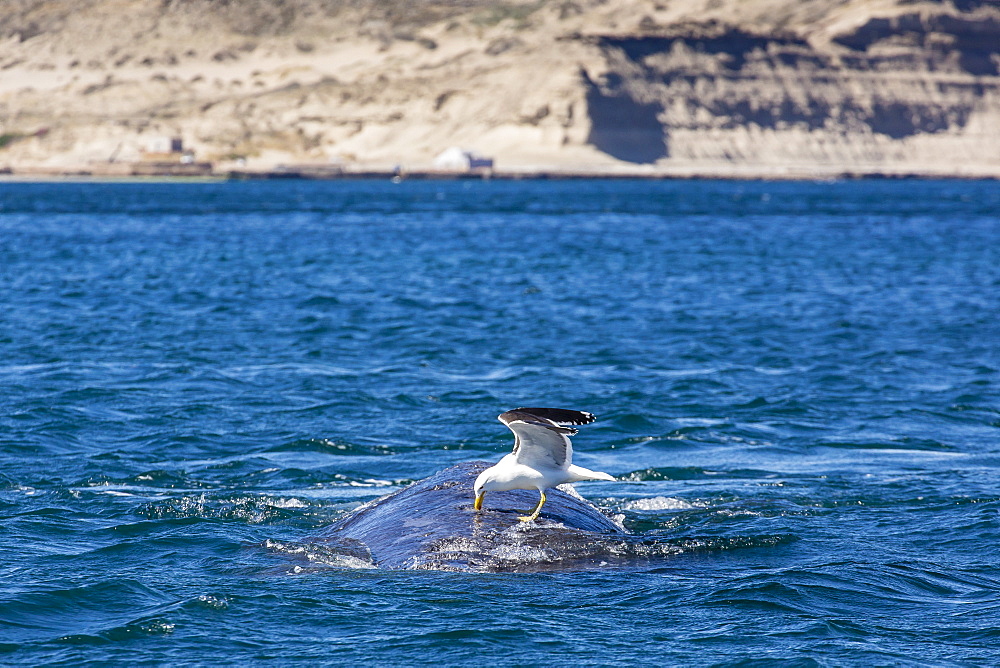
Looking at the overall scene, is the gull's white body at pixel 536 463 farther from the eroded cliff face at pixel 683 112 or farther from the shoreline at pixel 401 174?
the eroded cliff face at pixel 683 112

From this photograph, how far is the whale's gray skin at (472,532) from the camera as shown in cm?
1120

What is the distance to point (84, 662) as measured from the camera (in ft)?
30.9

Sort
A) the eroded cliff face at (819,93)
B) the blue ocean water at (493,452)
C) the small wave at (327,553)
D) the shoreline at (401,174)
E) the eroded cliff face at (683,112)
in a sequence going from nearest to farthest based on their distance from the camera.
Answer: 1. the blue ocean water at (493,452)
2. the small wave at (327,553)
3. the shoreline at (401,174)
4. the eroded cliff face at (683,112)
5. the eroded cliff face at (819,93)

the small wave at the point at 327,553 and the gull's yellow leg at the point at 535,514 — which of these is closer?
the small wave at the point at 327,553

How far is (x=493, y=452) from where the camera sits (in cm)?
1722

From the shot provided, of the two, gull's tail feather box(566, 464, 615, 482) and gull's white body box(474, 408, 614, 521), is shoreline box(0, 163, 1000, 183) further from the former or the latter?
gull's tail feather box(566, 464, 615, 482)

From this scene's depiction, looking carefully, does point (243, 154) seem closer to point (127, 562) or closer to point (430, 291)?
point (430, 291)

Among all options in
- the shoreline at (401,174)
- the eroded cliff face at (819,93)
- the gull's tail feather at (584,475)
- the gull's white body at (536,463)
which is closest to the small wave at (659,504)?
the gull's white body at (536,463)

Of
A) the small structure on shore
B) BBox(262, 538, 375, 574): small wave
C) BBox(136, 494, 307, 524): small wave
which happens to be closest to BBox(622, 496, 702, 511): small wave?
BBox(262, 538, 375, 574): small wave

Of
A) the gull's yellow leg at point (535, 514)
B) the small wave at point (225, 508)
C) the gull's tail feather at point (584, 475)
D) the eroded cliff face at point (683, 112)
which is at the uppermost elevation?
the eroded cliff face at point (683, 112)

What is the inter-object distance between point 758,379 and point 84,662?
1569 centimetres

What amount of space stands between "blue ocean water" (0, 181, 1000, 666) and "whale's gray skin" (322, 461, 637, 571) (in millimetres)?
267

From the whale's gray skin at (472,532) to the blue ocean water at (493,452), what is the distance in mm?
267

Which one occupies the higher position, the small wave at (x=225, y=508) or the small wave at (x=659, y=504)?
the small wave at (x=659, y=504)
